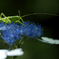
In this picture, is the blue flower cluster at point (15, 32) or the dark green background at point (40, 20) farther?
the dark green background at point (40, 20)

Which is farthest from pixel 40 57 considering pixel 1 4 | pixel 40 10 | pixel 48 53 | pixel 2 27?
pixel 2 27

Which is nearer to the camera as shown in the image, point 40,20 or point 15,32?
point 15,32

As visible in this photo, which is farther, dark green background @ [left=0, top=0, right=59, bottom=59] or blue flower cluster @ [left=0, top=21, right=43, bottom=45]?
dark green background @ [left=0, top=0, right=59, bottom=59]

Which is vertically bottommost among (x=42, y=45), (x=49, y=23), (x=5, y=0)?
(x=42, y=45)

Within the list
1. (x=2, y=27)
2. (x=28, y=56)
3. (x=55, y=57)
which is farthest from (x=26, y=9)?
(x=2, y=27)

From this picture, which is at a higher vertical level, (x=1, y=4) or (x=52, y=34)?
(x=1, y=4)

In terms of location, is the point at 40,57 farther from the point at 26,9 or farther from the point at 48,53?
the point at 26,9

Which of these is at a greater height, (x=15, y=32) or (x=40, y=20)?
(x=15, y=32)

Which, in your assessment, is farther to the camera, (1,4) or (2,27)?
(1,4)
